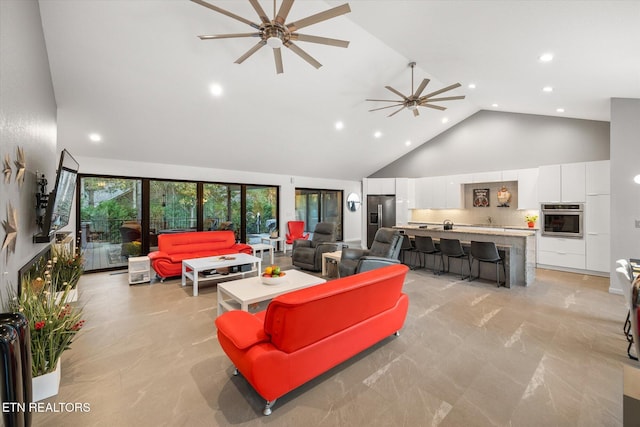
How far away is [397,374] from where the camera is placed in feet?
7.38

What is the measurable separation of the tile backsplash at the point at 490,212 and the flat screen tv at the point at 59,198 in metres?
8.23

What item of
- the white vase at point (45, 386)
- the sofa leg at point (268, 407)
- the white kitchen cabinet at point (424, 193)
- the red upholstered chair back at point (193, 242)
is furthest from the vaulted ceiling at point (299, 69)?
the sofa leg at point (268, 407)

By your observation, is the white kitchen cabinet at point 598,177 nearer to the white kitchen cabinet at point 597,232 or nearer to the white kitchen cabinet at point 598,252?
the white kitchen cabinet at point 597,232

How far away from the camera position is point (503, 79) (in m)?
4.41

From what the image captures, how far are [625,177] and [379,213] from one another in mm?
5278

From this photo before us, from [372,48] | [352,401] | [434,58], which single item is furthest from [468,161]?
[352,401]

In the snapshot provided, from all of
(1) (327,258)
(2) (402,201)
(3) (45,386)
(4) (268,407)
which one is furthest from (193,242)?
(2) (402,201)

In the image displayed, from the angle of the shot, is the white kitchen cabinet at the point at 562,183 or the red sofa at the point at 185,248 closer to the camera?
the red sofa at the point at 185,248

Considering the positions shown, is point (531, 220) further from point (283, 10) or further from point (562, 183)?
point (283, 10)

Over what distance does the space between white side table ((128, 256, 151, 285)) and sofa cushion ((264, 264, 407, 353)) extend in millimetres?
4087

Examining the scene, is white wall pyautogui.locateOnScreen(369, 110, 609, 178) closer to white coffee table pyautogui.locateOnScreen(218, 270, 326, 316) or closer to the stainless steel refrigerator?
the stainless steel refrigerator

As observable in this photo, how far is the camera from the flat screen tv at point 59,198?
262 centimetres

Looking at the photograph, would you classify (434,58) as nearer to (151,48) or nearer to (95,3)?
(151,48)

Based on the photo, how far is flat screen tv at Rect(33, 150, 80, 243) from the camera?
2625 mm
